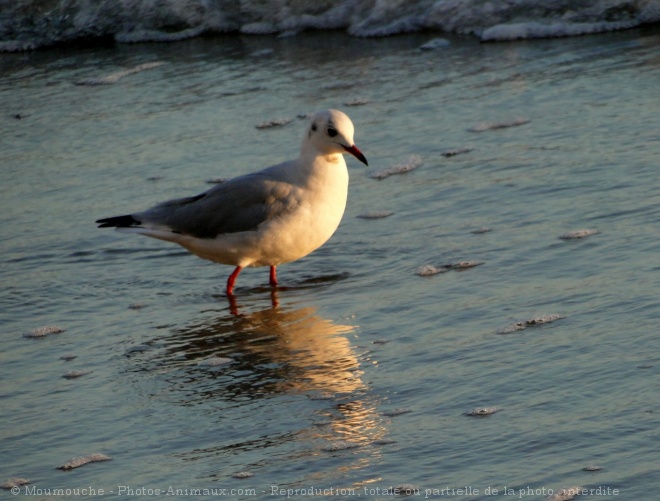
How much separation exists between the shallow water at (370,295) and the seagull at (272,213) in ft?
0.90

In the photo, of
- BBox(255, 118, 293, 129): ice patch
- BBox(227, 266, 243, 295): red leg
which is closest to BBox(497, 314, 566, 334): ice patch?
BBox(227, 266, 243, 295): red leg

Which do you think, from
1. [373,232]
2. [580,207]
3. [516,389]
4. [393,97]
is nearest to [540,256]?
[580,207]

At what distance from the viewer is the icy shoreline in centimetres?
1233

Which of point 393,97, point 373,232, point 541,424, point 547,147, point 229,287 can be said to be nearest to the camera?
point 541,424

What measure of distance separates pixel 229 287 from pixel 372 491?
116 inches

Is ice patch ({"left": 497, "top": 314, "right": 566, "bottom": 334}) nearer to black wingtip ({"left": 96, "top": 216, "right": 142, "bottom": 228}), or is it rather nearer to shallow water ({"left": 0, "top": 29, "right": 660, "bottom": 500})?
shallow water ({"left": 0, "top": 29, "right": 660, "bottom": 500})

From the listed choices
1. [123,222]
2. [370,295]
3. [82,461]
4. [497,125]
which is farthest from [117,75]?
[82,461]

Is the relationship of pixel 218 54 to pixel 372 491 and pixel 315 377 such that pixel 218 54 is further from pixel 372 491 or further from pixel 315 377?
pixel 372 491

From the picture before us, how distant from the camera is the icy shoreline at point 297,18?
40.4 feet

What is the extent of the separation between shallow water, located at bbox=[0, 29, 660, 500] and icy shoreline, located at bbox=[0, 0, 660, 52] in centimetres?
56

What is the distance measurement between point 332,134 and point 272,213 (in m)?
0.56

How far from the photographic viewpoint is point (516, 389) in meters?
5.12

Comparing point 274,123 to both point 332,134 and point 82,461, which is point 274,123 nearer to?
point 332,134

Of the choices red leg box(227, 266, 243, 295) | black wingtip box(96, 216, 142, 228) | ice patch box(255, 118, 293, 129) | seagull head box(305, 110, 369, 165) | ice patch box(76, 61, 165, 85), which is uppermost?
seagull head box(305, 110, 369, 165)
